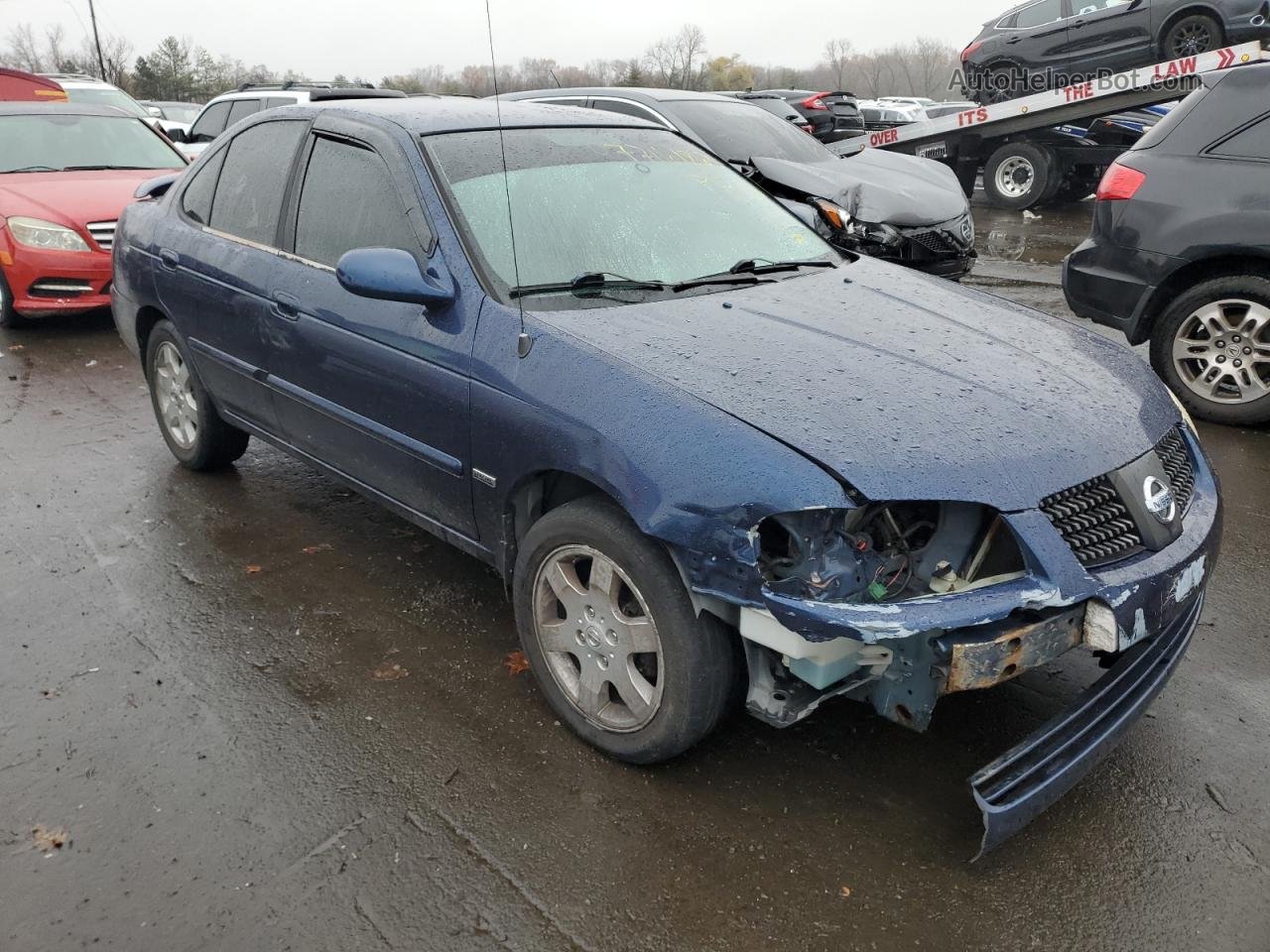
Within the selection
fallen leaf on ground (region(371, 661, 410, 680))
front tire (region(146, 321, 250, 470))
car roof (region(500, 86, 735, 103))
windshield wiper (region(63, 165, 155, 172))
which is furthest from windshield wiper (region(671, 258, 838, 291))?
windshield wiper (region(63, 165, 155, 172))

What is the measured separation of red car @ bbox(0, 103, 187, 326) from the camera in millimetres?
7207

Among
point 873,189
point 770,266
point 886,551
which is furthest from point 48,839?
point 873,189

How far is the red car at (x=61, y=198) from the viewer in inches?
284

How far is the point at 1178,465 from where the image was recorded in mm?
2898

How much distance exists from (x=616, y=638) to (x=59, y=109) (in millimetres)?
8277

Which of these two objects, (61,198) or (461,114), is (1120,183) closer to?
(461,114)

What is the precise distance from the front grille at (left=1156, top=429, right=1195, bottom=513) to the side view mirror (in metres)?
2.09

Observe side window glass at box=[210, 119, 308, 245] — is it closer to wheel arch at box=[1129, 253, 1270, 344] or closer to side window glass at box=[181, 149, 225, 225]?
Result: side window glass at box=[181, 149, 225, 225]

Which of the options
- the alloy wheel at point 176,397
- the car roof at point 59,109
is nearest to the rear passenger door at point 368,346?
the alloy wheel at point 176,397

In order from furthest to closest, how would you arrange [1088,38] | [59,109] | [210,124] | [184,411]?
[1088,38] < [210,124] < [59,109] < [184,411]

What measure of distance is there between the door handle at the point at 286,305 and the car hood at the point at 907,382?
1.24 m

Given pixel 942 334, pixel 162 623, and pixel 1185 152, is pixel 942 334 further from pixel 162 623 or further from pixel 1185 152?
pixel 1185 152

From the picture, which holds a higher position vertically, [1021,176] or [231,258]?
[231,258]

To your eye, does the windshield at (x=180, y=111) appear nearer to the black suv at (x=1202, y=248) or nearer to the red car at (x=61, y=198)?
the red car at (x=61, y=198)
